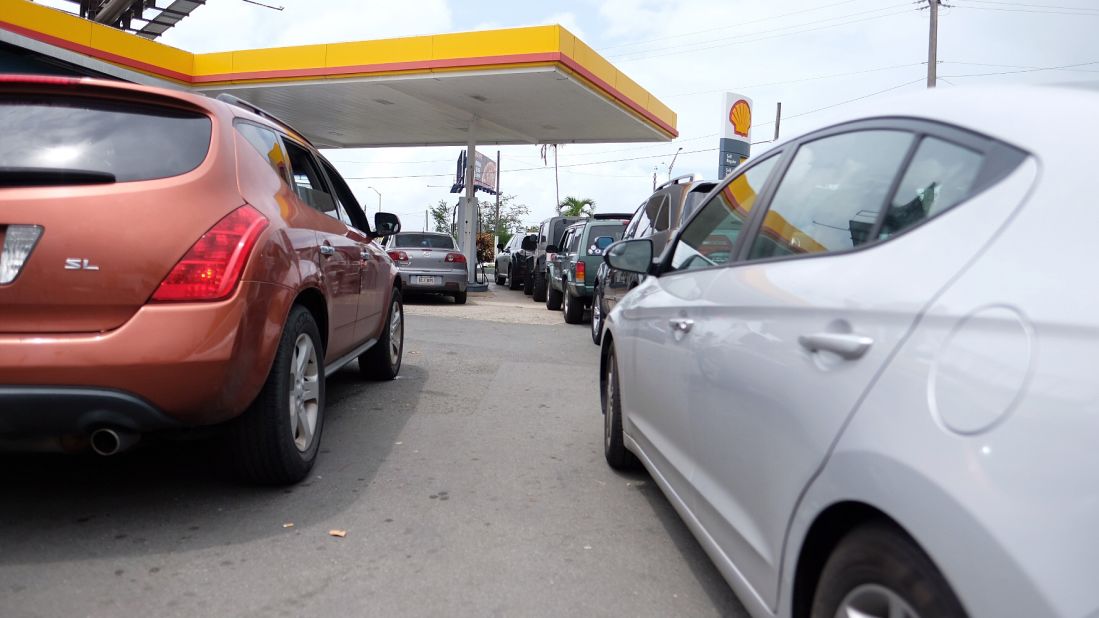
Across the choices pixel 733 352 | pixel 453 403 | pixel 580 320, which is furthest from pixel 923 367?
pixel 580 320

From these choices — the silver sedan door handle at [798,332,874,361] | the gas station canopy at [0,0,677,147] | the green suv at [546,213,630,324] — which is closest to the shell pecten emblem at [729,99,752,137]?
the gas station canopy at [0,0,677,147]

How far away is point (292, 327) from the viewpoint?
12.4 ft

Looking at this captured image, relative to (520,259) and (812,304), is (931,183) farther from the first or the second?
(520,259)

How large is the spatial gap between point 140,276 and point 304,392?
3.76 ft

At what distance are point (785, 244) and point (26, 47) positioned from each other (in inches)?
604

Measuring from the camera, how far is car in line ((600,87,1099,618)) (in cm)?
132

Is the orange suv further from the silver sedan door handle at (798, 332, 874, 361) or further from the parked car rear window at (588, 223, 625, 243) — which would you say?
the parked car rear window at (588, 223, 625, 243)

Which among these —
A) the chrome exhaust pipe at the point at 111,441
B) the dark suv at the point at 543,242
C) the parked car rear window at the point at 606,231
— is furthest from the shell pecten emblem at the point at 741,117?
the chrome exhaust pipe at the point at 111,441

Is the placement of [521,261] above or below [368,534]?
above

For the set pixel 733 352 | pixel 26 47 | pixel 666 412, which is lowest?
pixel 666 412

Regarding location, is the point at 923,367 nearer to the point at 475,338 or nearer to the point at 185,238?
the point at 185,238

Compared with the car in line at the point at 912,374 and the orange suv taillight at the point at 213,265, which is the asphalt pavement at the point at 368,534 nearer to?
the car in line at the point at 912,374

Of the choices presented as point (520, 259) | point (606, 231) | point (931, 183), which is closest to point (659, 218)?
point (606, 231)

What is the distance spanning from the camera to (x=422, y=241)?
16.0m
